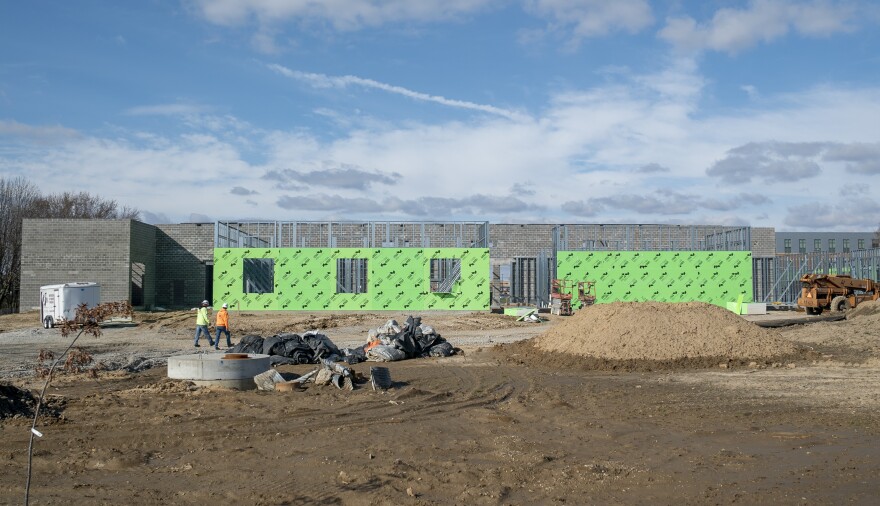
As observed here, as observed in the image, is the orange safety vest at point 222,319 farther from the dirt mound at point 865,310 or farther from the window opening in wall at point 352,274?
the dirt mound at point 865,310

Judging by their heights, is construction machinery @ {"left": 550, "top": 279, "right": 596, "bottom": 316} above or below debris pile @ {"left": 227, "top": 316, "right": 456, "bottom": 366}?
above

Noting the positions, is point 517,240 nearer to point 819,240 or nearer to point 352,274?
point 352,274

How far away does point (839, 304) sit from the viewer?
32812 mm

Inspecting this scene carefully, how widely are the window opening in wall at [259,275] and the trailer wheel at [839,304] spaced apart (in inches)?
982

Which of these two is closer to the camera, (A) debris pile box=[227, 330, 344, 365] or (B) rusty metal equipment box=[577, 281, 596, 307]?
(A) debris pile box=[227, 330, 344, 365]

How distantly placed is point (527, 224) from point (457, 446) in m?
37.5

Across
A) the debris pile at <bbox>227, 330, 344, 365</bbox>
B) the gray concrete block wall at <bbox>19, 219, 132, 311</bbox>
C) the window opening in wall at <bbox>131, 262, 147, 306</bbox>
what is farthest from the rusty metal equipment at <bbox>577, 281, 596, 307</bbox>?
the window opening in wall at <bbox>131, 262, 147, 306</bbox>

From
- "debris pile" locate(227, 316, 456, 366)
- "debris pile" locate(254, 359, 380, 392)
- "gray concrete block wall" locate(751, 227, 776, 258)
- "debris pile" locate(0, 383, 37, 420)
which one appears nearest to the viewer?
"debris pile" locate(0, 383, 37, 420)

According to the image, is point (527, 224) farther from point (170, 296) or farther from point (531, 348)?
point (531, 348)

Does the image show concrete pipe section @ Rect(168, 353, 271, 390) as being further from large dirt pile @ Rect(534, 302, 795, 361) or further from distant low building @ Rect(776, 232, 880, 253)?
distant low building @ Rect(776, 232, 880, 253)

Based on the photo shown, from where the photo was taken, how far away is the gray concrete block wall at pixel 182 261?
4181 centimetres

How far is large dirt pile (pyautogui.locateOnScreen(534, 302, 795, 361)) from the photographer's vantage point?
1694cm

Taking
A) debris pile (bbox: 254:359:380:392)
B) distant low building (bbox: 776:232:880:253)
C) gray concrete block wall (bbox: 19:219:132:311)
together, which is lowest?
debris pile (bbox: 254:359:380:392)

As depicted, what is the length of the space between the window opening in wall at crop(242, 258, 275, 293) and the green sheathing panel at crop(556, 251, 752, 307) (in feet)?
47.2
